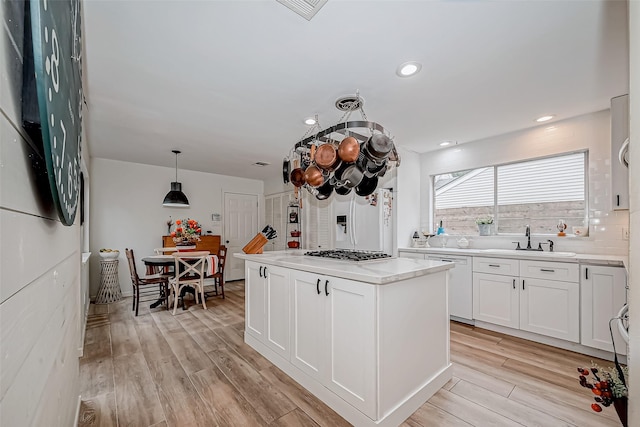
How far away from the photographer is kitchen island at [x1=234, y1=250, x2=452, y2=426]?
1.68 meters

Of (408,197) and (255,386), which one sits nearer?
(255,386)

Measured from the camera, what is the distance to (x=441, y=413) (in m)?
1.87

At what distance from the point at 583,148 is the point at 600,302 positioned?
170 centimetres

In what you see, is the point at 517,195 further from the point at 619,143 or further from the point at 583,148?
the point at 619,143

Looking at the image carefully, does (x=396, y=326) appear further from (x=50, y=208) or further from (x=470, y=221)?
(x=470, y=221)

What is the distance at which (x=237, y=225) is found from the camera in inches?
261

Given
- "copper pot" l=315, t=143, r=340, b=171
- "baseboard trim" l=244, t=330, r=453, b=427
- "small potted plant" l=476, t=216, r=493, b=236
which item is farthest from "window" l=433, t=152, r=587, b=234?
"copper pot" l=315, t=143, r=340, b=171

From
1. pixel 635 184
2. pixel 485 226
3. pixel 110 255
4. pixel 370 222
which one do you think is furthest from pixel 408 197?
pixel 110 255

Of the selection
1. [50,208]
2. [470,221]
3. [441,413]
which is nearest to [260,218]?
[470,221]

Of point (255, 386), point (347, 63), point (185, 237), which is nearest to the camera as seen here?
point (347, 63)

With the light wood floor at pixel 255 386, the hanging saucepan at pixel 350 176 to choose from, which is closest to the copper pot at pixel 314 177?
the hanging saucepan at pixel 350 176

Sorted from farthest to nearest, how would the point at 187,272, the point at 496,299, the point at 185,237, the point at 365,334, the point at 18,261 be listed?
the point at 185,237 → the point at 187,272 → the point at 496,299 → the point at 365,334 → the point at 18,261

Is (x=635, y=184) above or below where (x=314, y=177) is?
below

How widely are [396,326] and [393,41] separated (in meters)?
1.85
